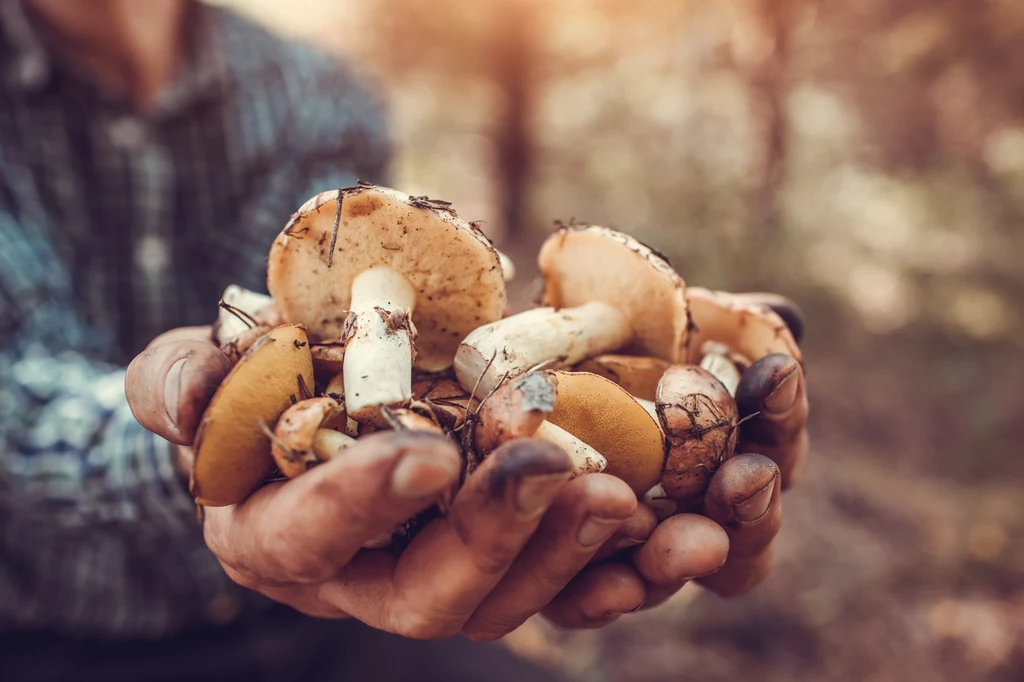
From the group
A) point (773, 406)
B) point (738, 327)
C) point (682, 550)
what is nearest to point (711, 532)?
point (682, 550)

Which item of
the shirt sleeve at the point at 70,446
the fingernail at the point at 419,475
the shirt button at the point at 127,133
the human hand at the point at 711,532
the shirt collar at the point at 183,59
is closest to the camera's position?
the fingernail at the point at 419,475

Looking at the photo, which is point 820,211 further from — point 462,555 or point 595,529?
point 462,555

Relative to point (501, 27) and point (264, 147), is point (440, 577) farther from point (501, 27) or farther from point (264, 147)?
point (501, 27)

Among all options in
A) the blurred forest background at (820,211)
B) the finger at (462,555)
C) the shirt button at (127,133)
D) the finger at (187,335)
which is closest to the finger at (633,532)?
the finger at (462,555)

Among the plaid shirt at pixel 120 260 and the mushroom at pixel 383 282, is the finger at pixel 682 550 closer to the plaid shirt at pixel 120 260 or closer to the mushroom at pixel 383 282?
the mushroom at pixel 383 282

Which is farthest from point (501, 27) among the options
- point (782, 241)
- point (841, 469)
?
point (841, 469)

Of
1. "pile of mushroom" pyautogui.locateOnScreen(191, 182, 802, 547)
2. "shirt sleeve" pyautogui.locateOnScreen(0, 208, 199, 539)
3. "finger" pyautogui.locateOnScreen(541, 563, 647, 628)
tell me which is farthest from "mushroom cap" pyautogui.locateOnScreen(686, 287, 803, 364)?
"shirt sleeve" pyautogui.locateOnScreen(0, 208, 199, 539)

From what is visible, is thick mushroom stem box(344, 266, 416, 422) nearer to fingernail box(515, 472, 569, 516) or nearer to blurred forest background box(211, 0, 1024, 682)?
fingernail box(515, 472, 569, 516)
